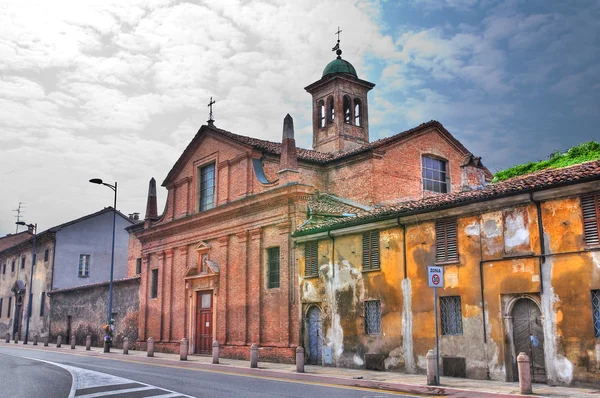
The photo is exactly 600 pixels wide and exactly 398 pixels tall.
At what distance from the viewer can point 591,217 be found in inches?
564

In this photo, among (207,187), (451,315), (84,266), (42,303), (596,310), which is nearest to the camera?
(596,310)

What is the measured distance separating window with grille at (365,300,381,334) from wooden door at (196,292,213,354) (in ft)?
34.6

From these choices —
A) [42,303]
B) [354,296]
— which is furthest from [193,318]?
[42,303]

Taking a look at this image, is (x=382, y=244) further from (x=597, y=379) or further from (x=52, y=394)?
(x=52, y=394)

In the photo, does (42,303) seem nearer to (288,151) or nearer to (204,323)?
(204,323)

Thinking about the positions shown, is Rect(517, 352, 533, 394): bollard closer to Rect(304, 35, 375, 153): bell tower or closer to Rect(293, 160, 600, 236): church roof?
Rect(293, 160, 600, 236): church roof

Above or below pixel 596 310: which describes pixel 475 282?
above

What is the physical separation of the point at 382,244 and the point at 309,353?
572cm

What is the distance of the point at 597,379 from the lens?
44.6ft

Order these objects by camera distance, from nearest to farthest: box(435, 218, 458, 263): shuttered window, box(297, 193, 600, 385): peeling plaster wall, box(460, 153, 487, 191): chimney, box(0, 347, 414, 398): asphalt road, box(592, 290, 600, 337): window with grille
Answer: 1. box(0, 347, 414, 398): asphalt road
2. box(592, 290, 600, 337): window with grille
3. box(297, 193, 600, 385): peeling plaster wall
4. box(435, 218, 458, 263): shuttered window
5. box(460, 153, 487, 191): chimney

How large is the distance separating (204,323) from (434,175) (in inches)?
541

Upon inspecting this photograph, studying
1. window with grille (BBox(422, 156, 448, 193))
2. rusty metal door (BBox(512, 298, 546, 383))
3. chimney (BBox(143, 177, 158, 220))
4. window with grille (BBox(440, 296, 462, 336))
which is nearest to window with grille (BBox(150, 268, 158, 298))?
chimney (BBox(143, 177, 158, 220))

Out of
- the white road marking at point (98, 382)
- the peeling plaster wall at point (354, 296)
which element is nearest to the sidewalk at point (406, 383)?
the peeling plaster wall at point (354, 296)

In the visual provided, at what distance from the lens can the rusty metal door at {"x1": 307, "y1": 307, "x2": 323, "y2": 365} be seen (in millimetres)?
22250
